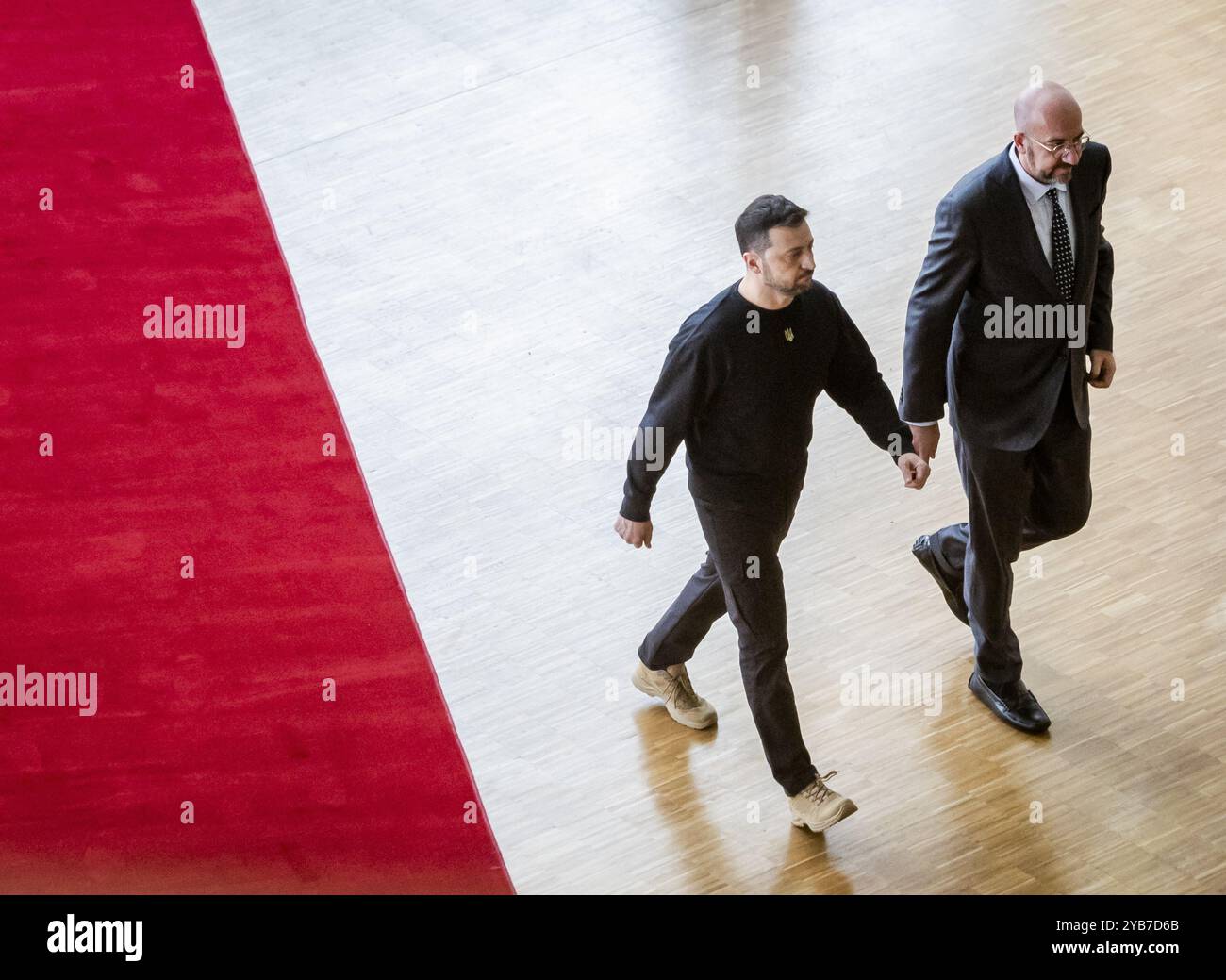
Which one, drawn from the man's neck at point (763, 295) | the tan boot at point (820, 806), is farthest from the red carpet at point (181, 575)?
the man's neck at point (763, 295)

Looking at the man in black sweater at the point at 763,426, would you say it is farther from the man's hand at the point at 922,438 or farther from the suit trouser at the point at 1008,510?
the suit trouser at the point at 1008,510

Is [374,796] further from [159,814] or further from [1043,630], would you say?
[1043,630]

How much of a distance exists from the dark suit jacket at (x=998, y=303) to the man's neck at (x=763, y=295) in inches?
16.7

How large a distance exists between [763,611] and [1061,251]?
1143 mm

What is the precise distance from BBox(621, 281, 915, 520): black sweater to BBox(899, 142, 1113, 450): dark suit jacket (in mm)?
165

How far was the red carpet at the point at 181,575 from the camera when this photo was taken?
14.8 feet

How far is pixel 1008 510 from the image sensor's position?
4434mm

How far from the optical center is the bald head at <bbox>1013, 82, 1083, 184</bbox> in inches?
158

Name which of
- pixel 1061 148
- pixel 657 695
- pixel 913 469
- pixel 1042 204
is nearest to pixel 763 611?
pixel 913 469

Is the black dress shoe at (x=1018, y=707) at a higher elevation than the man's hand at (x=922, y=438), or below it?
below

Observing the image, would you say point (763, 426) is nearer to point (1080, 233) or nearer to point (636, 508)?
point (636, 508)

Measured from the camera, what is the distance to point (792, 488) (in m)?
4.25
